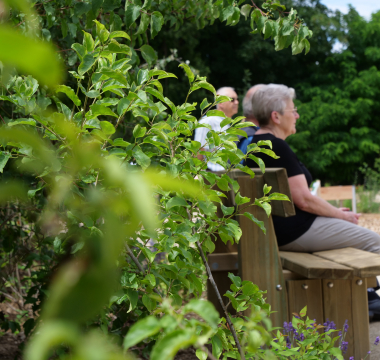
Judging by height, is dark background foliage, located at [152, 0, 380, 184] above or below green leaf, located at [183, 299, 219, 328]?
above

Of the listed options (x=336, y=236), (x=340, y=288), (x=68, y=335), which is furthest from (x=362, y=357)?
(x=68, y=335)

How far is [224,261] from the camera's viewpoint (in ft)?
8.55

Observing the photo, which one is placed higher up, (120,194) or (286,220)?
(120,194)

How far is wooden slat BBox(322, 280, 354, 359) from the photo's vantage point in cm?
245

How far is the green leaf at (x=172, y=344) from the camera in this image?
354 mm

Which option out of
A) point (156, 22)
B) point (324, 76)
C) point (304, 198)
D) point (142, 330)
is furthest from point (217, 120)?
point (324, 76)

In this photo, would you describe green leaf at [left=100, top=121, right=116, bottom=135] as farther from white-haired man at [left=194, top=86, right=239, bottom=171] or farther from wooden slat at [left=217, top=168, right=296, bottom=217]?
white-haired man at [left=194, top=86, right=239, bottom=171]

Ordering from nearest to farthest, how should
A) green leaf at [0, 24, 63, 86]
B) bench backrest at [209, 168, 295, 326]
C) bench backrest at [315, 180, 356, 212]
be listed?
green leaf at [0, 24, 63, 86] → bench backrest at [209, 168, 295, 326] → bench backrest at [315, 180, 356, 212]

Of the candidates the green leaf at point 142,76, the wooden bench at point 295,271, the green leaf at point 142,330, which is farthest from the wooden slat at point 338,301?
the green leaf at point 142,330

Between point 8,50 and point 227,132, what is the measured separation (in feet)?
4.20

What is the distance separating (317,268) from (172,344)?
1905mm

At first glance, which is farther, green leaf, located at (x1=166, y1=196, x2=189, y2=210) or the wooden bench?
the wooden bench

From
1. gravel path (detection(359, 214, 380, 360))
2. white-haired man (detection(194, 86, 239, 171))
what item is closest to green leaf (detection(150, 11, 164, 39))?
gravel path (detection(359, 214, 380, 360))

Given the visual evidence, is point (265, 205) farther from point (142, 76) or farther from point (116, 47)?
point (116, 47)
